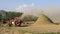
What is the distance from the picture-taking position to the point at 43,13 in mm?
23656

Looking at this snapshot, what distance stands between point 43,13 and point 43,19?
1721mm

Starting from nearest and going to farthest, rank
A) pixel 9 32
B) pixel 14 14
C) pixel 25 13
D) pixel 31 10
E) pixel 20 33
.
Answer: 1. pixel 20 33
2. pixel 9 32
3. pixel 31 10
4. pixel 25 13
5. pixel 14 14

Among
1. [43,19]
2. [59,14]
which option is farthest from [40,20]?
[59,14]

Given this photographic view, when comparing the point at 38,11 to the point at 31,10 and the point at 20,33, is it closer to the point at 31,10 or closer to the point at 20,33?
the point at 31,10

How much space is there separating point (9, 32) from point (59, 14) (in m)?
11.0

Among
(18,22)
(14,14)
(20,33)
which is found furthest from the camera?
(14,14)

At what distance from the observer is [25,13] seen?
85.8ft

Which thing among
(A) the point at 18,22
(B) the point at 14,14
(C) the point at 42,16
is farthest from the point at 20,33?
(B) the point at 14,14

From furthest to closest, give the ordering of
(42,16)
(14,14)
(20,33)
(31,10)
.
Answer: (14,14) → (31,10) → (42,16) → (20,33)

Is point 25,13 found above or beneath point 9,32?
above

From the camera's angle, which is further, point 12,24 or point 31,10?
point 31,10

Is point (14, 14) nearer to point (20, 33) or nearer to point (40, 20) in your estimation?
point (40, 20)

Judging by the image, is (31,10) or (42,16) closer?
(42,16)

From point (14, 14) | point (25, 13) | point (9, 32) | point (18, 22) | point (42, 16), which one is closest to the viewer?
point (9, 32)
